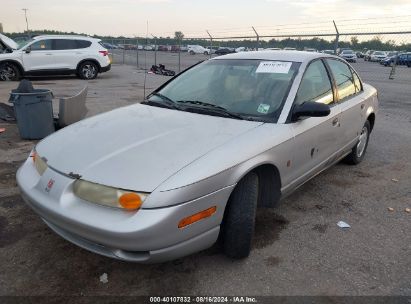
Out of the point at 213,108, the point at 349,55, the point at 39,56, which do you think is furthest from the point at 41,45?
the point at 349,55

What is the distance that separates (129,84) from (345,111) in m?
11.2

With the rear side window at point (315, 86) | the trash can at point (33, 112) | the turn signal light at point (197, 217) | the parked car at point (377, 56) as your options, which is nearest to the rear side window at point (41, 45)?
the trash can at point (33, 112)

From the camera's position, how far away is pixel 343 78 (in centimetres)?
455

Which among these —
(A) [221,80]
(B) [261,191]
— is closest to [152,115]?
(A) [221,80]

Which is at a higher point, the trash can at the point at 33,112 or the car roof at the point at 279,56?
the car roof at the point at 279,56

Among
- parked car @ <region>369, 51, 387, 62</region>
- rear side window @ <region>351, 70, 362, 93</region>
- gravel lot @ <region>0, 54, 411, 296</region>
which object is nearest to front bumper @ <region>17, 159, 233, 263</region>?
gravel lot @ <region>0, 54, 411, 296</region>

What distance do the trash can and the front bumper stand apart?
3.61 m

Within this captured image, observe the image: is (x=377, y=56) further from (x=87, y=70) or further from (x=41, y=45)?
(x=41, y=45)

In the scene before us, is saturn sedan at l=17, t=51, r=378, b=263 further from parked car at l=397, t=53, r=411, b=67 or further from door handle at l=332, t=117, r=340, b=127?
parked car at l=397, t=53, r=411, b=67

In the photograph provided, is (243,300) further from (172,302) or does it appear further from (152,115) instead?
(152,115)

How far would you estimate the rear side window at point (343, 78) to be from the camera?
4322 mm

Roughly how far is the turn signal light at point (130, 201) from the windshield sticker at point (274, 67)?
6.53 ft

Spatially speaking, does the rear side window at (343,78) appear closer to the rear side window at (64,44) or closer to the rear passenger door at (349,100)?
the rear passenger door at (349,100)

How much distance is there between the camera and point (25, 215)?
3.58 metres
